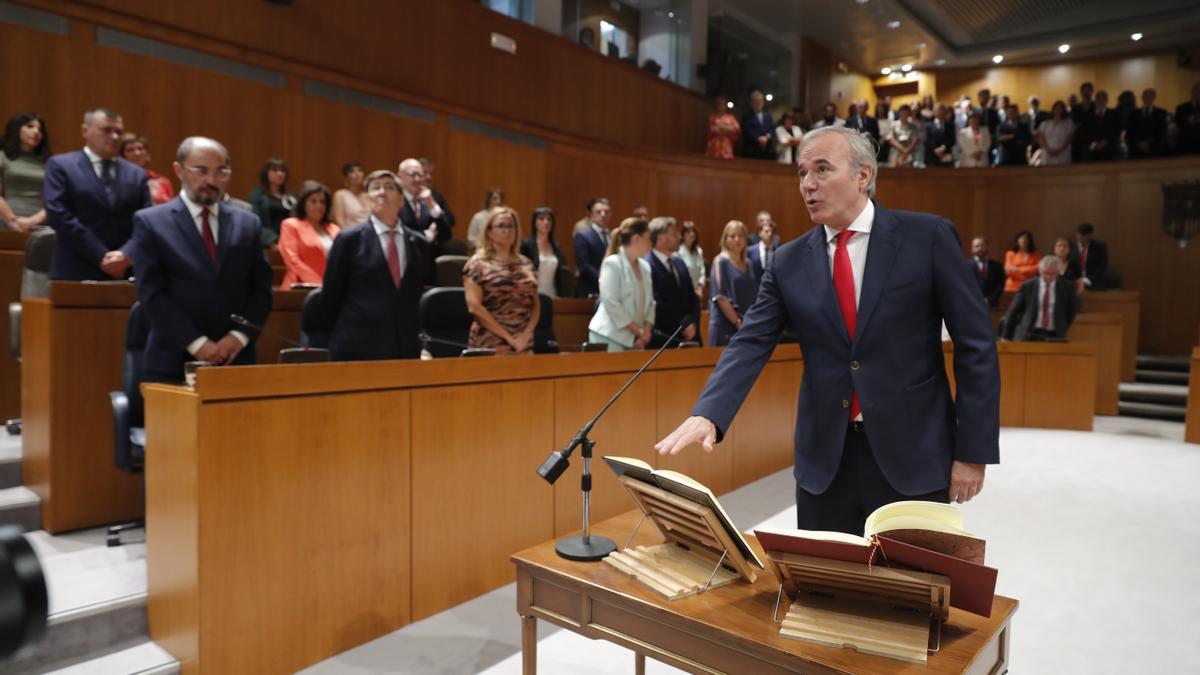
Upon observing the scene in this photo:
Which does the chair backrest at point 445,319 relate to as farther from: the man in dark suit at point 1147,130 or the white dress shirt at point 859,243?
the man in dark suit at point 1147,130

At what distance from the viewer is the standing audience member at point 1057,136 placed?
10.3 m

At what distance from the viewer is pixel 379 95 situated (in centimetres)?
680

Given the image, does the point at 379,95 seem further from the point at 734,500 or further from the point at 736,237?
the point at 734,500

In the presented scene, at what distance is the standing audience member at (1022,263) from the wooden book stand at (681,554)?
28.1 feet

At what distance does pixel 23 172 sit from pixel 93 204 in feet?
4.24

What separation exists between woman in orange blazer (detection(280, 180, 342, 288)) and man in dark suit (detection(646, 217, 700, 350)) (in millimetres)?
1848

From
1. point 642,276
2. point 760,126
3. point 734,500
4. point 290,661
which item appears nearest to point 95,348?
point 290,661

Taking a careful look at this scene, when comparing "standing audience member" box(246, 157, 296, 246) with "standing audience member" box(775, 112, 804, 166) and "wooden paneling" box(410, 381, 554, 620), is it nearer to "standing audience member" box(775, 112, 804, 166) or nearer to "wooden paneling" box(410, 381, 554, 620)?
"wooden paneling" box(410, 381, 554, 620)

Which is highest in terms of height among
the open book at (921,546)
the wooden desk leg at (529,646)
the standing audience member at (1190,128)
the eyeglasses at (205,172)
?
the standing audience member at (1190,128)

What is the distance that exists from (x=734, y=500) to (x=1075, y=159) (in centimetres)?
908

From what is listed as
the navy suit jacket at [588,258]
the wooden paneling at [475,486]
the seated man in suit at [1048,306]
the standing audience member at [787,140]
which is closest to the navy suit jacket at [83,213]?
the wooden paneling at [475,486]

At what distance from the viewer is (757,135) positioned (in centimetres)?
1072

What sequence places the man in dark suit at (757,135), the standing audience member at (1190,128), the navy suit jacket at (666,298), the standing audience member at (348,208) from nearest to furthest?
the navy suit jacket at (666,298) → the standing audience member at (348,208) → the standing audience member at (1190,128) → the man in dark suit at (757,135)

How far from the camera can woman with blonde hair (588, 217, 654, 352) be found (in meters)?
4.08
